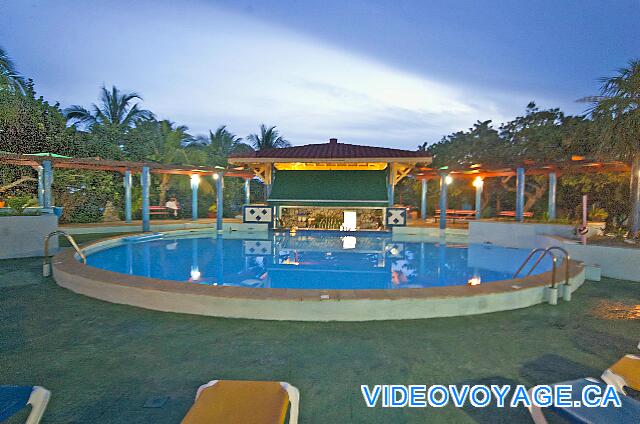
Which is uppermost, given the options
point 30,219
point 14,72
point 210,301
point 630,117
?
point 14,72

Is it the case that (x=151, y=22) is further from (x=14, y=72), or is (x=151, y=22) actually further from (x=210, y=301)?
(x=210, y=301)

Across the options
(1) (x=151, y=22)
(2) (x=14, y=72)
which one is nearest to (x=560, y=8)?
(1) (x=151, y=22)

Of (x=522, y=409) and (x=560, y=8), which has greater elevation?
(x=560, y=8)

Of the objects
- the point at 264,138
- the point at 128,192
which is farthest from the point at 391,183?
the point at 264,138

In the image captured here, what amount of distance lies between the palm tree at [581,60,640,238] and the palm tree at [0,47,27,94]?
771 inches

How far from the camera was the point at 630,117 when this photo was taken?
9.01 m

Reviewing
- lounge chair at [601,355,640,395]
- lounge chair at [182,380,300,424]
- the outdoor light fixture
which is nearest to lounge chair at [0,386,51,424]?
lounge chair at [182,380,300,424]

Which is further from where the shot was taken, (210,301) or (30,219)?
(30,219)

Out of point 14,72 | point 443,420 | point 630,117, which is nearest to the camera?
point 443,420

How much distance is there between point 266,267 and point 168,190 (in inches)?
593

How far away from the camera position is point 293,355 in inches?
142

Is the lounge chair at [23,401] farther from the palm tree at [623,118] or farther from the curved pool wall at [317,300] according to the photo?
the palm tree at [623,118]

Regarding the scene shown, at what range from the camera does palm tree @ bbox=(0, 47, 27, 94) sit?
12650 mm

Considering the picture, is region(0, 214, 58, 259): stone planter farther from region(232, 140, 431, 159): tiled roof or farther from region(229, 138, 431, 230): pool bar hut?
region(232, 140, 431, 159): tiled roof
